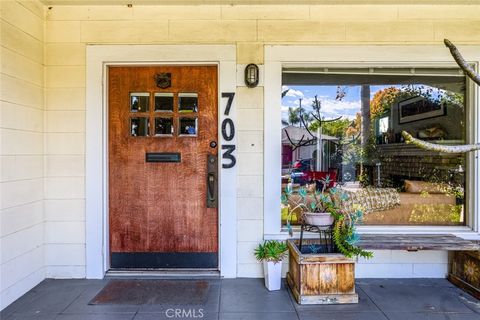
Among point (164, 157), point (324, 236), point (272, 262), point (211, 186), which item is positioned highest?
point (164, 157)

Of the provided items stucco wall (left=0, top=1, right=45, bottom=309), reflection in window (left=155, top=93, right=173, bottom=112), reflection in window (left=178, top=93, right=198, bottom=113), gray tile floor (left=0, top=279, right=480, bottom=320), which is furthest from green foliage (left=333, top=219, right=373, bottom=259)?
stucco wall (left=0, top=1, right=45, bottom=309)

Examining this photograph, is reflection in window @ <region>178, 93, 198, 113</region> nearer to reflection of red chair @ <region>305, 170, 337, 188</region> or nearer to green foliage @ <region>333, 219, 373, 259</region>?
reflection of red chair @ <region>305, 170, 337, 188</region>

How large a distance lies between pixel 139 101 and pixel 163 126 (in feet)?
1.00

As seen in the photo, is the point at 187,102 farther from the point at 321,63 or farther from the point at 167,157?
the point at 321,63

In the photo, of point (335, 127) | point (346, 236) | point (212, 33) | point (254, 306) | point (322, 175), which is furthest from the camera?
point (335, 127)

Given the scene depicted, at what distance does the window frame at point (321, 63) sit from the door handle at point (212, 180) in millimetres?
436

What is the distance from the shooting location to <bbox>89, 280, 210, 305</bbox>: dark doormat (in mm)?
2588

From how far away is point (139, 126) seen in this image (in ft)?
10.1

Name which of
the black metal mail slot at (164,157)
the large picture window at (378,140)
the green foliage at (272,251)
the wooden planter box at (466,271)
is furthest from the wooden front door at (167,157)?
Result: the wooden planter box at (466,271)

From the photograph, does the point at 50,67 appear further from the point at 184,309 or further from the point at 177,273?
the point at 184,309

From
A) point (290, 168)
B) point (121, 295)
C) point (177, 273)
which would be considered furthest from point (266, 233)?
point (121, 295)

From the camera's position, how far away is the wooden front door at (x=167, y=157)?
3066 mm

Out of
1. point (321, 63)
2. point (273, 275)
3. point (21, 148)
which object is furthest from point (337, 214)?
point (21, 148)

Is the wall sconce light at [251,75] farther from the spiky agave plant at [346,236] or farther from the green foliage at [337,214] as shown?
the spiky agave plant at [346,236]
